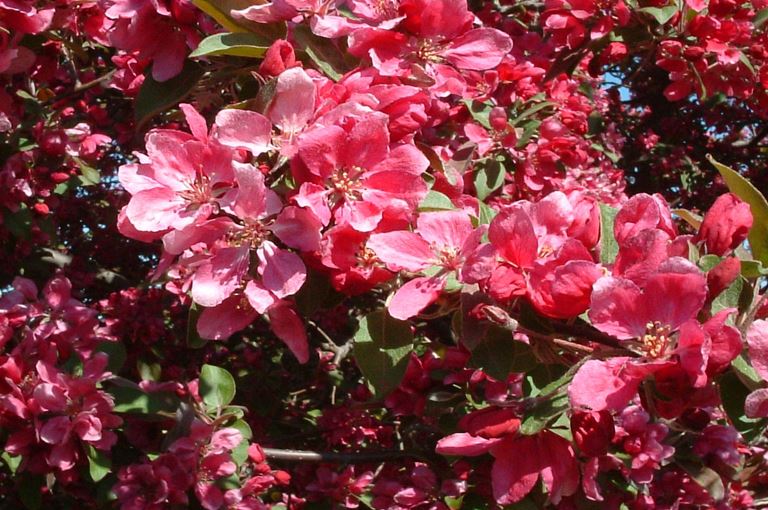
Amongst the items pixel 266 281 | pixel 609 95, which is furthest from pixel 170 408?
pixel 609 95

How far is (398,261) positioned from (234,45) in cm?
49

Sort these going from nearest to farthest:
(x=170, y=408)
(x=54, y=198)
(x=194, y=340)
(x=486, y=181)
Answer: (x=194, y=340), (x=170, y=408), (x=486, y=181), (x=54, y=198)

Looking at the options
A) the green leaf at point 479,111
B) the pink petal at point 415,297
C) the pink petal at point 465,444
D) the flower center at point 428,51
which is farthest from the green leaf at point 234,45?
the green leaf at point 479,111

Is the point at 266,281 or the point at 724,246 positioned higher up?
the point at 724,246

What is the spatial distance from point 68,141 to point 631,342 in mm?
2178

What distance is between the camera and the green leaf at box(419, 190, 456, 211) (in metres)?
1.37

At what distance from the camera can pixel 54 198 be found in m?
2.77

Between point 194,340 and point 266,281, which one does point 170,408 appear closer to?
point 194,340

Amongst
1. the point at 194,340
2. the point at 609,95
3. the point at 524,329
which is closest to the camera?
the point at 524,329

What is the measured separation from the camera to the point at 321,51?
145 centimetres

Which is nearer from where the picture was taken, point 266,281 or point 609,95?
point 266,281

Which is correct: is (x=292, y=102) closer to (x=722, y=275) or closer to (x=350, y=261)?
(x=350, y=261)

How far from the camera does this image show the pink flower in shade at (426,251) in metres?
1.19

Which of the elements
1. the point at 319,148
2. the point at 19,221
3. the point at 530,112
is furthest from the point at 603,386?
the point at 19,221
